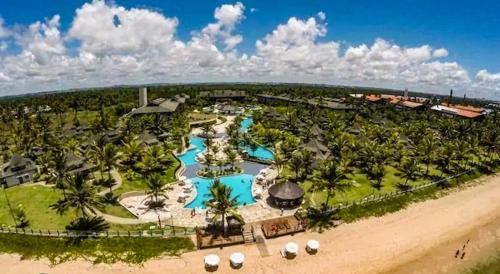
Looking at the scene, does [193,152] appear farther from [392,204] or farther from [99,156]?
[392,204]

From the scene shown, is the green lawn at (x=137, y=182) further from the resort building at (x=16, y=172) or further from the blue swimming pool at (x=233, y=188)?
the resort building at (x=16, y=172)

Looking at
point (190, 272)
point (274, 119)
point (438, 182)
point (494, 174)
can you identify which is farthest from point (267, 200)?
point (274, 119)

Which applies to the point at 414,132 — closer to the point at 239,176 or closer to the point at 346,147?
the point at 346,147

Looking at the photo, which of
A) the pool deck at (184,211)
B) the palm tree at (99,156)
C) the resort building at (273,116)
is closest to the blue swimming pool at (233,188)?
the pool deck at (184,211)

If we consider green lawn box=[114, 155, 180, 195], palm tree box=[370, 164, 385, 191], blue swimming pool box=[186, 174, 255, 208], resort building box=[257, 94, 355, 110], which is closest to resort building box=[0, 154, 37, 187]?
green lawn box=[114, 155, 180, 195]

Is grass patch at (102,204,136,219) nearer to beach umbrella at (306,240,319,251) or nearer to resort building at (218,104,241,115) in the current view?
beach umbrella at (306,240,319,251)

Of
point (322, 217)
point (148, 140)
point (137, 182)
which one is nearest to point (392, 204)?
point (322, 217)

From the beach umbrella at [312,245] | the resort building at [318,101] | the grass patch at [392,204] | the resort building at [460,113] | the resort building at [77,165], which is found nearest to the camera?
the beach umbrella at [312,245]
